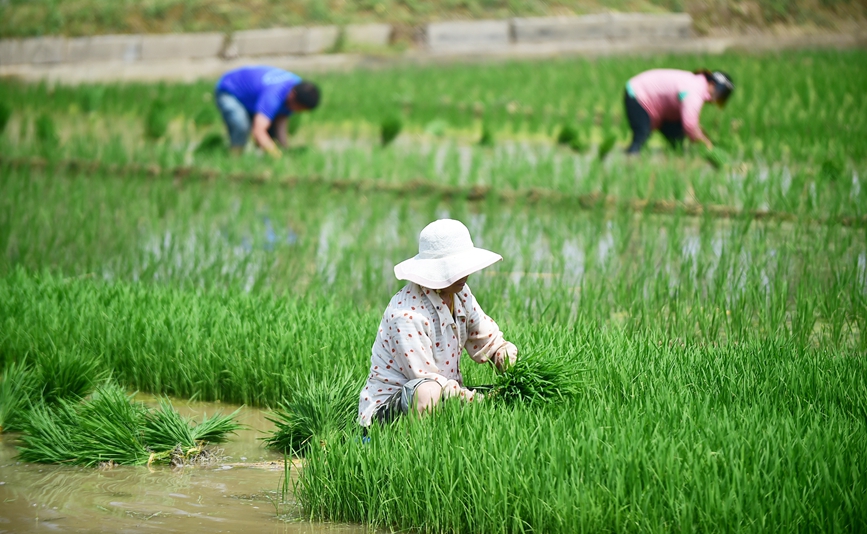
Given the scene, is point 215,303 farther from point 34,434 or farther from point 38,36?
point 38,36

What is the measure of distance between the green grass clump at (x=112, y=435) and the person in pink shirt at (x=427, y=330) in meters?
0.62

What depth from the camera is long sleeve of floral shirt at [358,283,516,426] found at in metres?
2.92

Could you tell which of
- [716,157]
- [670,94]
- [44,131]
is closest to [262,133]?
[44,131]

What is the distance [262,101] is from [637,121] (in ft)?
10.6

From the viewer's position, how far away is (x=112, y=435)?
3215 mm

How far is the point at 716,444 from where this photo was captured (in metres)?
2.65

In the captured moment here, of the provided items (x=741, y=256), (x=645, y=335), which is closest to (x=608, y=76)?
(x=741, y=256)

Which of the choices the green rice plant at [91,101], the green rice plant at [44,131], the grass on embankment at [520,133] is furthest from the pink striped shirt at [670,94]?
the green rice plant at [91,101]

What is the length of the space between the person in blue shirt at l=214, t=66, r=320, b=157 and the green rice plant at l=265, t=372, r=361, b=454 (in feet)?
17.1

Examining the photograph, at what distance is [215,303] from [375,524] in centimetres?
197

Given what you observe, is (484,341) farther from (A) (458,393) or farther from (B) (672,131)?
(B) (672,131)

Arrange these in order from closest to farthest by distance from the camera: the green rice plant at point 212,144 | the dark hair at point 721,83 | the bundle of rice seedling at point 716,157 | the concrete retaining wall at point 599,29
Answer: the bundle of rice seedling at point 716,157 → the dark hair at point 721,83 → the green rice plant at point 212,144 → the concrete retaining wall at point 599,29

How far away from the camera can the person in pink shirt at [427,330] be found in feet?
9.51

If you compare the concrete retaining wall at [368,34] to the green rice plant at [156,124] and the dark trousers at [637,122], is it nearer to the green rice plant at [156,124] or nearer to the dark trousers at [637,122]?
the green rice plant at [156,124]
